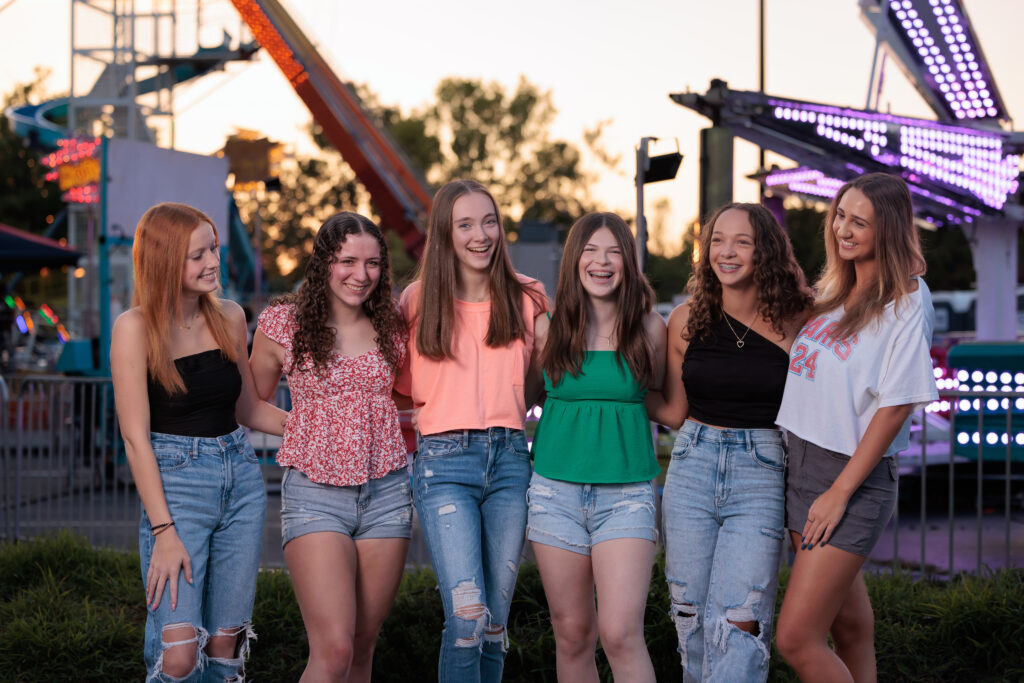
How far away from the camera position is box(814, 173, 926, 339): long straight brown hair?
3367 millimetres

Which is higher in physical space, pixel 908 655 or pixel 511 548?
pixel 511 548

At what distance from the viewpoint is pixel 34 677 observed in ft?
15.3

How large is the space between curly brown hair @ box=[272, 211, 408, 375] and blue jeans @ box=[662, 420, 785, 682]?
3.87 feet

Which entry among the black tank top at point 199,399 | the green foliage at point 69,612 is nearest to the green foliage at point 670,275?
the green foliage at point 69,612

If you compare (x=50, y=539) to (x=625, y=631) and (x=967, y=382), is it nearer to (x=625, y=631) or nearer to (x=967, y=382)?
(x=625, y=631)

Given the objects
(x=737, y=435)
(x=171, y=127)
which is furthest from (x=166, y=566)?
(x=171, y=127)

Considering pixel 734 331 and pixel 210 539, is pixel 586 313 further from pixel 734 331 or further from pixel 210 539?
pixel 210 539

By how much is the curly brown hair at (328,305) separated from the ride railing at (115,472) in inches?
139

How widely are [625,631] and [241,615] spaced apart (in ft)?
4.44

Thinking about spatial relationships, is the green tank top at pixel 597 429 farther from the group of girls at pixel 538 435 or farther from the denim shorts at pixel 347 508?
the denim shorts at pixel 347 508

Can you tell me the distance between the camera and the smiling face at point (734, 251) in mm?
3652

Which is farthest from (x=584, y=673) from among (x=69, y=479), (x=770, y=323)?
(x=69, y=479)

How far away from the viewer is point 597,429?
3.60 meters

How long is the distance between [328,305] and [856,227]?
6.41ft
